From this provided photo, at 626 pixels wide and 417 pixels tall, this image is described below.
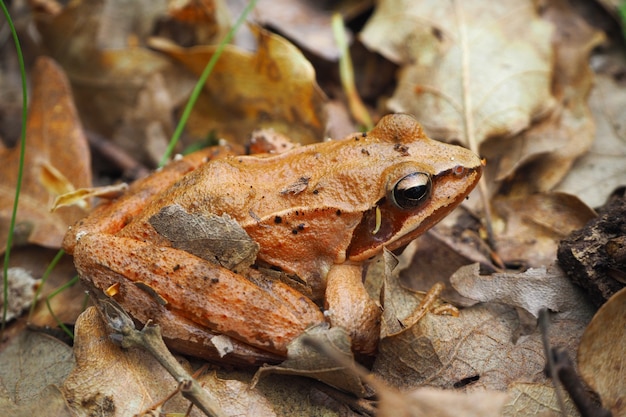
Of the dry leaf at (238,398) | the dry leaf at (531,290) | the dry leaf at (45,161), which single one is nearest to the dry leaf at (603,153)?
the dry leaf at (531,290)

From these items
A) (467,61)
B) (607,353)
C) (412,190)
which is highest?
(467,61)

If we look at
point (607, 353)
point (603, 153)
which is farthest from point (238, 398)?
point (603, 153)

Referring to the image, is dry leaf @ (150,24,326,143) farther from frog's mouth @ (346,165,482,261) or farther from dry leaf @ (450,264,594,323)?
dry leaf @ (450,264,594,323)

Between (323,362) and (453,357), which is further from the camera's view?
(453,357)

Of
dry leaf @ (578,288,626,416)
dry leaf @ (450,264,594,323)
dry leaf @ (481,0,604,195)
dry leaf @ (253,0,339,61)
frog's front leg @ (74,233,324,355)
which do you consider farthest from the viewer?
dry leaf @ (253,0,339,61)

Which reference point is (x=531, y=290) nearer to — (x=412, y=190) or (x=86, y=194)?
(x=412, y=190)

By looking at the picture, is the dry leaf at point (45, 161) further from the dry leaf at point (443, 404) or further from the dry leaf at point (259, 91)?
the dry leaf at point (443, 404)

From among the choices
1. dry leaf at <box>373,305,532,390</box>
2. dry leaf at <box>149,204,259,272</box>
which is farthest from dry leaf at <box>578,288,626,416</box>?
dry leaf at <box>149,204,259,272</box>
